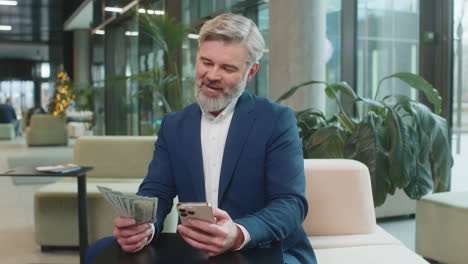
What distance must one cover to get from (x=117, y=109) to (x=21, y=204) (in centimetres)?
634

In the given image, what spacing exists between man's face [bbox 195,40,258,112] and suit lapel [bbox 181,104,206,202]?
3.5 inches

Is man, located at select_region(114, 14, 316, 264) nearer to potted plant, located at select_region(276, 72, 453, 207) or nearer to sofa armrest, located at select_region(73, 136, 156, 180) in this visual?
potted plant, located at select_region(276, 72, 453, 207)

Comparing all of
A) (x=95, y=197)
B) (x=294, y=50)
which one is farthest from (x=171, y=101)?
(x=95, y=197)

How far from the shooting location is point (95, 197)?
404cm

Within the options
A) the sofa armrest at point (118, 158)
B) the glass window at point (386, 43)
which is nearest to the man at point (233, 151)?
the sofa armrest at point (118, 158)

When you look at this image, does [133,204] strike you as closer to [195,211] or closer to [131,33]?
[195,211]

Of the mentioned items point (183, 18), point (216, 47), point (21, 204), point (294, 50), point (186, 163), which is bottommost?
point (21, 204)

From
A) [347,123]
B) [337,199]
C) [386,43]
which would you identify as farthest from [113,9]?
[337,199]

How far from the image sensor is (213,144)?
1.82 meters

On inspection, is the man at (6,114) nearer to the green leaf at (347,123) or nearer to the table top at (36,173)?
the table top at (36,173)

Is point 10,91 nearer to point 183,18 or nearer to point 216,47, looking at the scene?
point 183,18

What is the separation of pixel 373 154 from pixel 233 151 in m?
1.79

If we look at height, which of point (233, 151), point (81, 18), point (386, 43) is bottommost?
point (233, 151)

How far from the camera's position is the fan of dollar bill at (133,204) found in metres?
1.39
